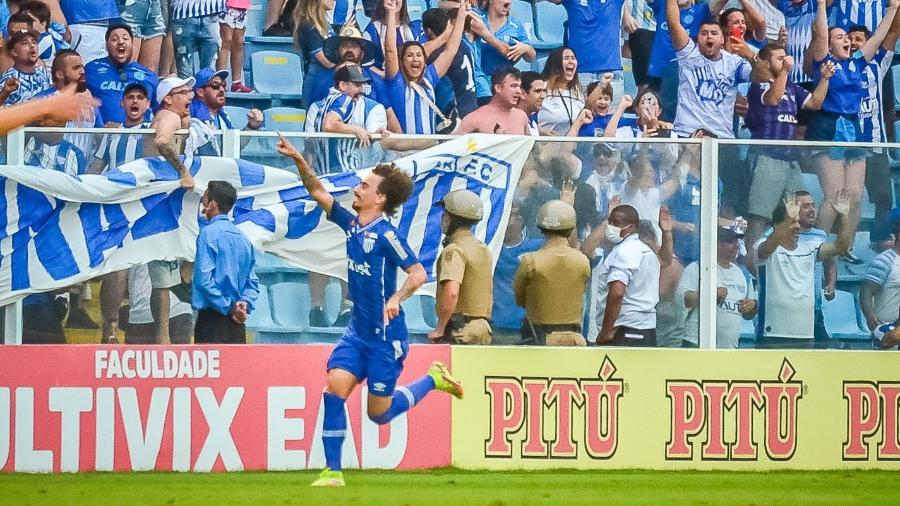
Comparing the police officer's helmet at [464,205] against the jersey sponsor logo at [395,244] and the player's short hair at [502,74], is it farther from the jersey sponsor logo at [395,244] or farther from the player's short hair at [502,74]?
the player's short hair at [502,74]

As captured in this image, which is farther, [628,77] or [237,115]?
[628,77]

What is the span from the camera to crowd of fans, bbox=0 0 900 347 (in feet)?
33.8

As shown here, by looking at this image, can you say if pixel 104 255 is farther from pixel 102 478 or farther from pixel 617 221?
pixel 617 221

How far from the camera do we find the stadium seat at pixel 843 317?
10547mm

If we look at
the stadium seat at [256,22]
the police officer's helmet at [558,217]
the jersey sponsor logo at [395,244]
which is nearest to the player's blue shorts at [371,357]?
the jersey sponsor logo at [395,244]

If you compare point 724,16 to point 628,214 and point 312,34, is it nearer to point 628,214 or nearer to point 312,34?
point 628,214

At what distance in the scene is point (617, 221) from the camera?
1029 cm

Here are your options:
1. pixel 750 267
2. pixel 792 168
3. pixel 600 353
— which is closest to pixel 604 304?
pixel 600 353

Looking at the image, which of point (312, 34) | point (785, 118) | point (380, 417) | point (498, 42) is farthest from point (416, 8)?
point (380, 417)

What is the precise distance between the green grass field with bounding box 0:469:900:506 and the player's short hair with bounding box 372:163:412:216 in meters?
1.96

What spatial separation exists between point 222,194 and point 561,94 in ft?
12.9

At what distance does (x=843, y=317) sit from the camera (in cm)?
1062

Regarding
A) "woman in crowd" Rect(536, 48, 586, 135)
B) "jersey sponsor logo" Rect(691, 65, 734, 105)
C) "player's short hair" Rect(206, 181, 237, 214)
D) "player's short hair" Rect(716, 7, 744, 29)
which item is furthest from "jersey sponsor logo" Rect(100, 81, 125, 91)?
"player's short hair" Rect(716, 7, 744, 29)

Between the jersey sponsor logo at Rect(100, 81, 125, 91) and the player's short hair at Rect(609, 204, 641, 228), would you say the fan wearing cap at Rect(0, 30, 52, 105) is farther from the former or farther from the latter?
the player's short hair at Rect(609, 204, 641, 228)
